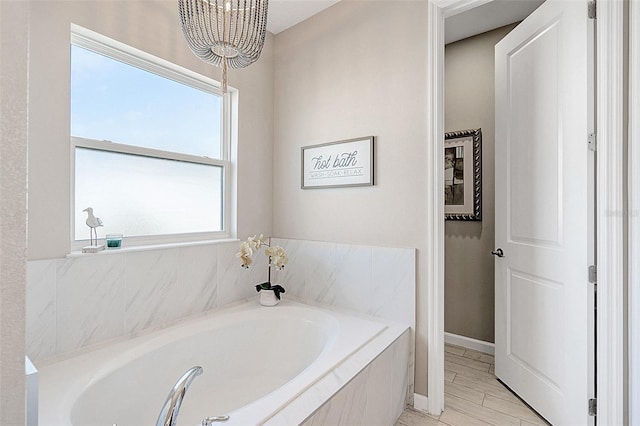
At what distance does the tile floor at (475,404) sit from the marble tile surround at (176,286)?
554mm

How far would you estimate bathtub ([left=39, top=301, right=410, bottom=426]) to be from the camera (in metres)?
1.22

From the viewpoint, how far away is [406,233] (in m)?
2.05

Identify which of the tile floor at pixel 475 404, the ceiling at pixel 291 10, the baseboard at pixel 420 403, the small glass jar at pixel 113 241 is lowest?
the tile floor at pixel 475 404

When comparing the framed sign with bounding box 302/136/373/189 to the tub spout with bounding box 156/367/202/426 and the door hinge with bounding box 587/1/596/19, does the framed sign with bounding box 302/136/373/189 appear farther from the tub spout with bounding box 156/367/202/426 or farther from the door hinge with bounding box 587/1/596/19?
the tub spout with bounding box 156/367/202/426

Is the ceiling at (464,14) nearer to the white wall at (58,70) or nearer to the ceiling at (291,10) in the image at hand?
the ceiling at (291,10)

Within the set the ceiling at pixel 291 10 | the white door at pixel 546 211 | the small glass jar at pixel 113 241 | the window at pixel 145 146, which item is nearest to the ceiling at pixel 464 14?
the ceiling at pixel 291 10

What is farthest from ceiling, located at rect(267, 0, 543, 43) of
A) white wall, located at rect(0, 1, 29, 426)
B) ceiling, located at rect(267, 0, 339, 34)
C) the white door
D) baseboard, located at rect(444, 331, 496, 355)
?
baseboard, located at rect(444, 331, 496, 355)

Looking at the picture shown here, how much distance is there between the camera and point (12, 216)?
32 cm

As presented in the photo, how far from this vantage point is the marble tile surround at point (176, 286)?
151 centimetres
